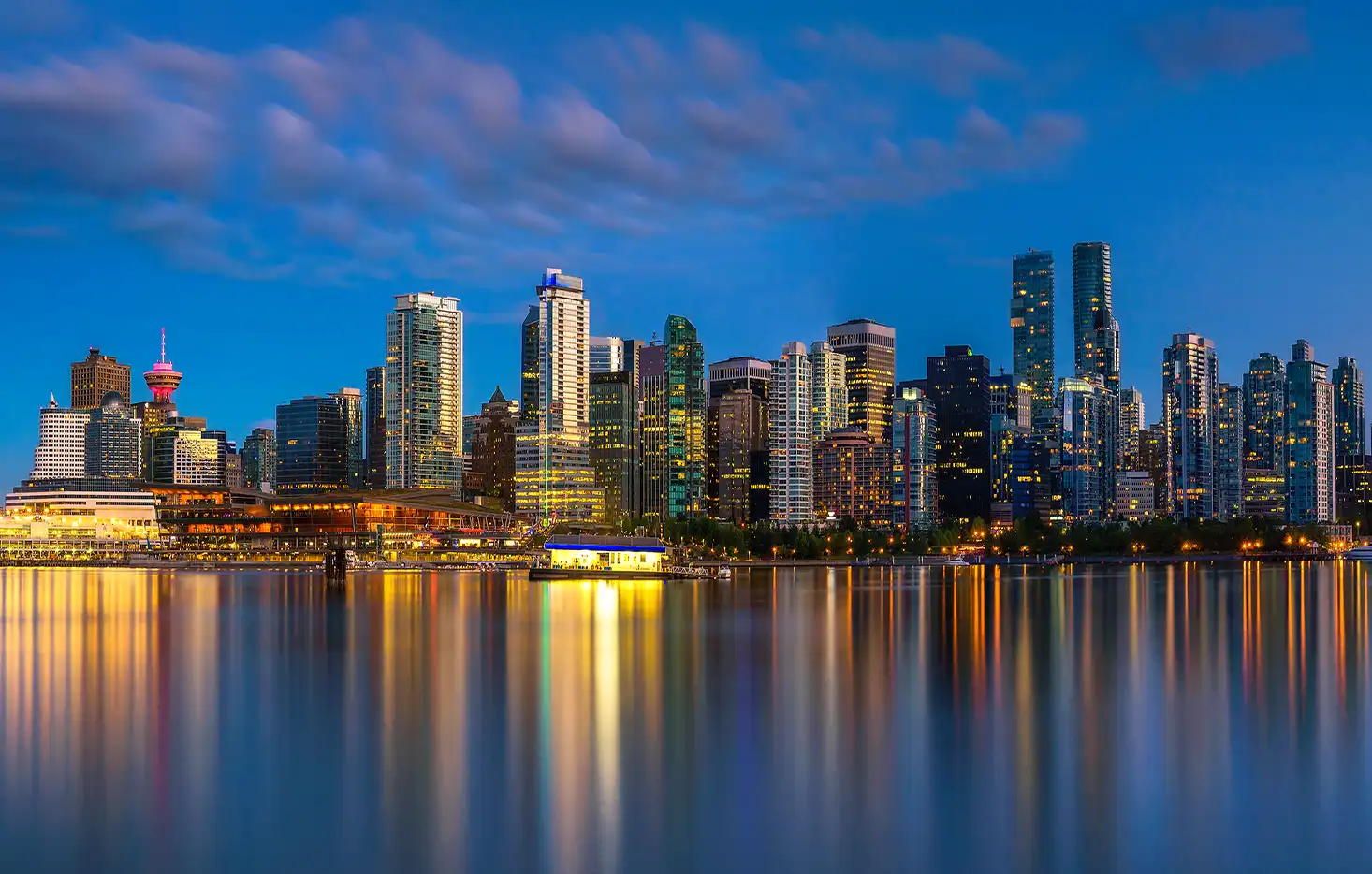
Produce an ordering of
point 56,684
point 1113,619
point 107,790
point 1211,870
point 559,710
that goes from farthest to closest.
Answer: point 1113,619
point 56,684
point 559,710
point 107,790
point 1211,870

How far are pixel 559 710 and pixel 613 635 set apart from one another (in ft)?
90.8

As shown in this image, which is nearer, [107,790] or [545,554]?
[107,790]

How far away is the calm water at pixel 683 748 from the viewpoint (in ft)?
90.2

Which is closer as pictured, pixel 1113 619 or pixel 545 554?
pixel 1113 619

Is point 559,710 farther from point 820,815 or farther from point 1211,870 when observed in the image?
point 1211,870

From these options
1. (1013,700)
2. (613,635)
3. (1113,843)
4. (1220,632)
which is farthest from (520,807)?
(1220,632)

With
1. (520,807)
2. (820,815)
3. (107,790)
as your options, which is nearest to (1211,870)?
(820,815)

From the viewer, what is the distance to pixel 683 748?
3769cm

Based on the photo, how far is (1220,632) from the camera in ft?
247

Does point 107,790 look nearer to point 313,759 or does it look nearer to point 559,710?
point 313,759

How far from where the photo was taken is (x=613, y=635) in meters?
72.0

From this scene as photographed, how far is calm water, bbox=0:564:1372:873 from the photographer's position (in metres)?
27.5

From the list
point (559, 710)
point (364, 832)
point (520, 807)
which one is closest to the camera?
point (364, 832)

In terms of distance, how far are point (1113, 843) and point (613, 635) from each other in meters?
46.4
